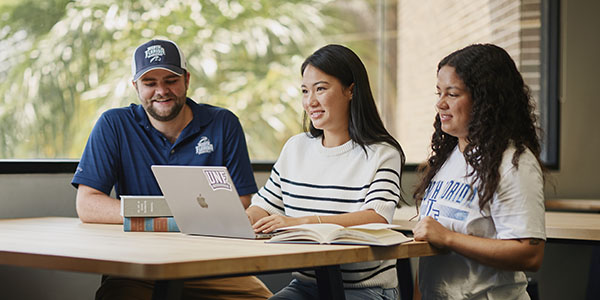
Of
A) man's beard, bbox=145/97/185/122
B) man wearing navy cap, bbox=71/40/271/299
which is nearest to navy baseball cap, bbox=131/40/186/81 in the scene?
man wearing navy cap, bbox=71/40/271/299

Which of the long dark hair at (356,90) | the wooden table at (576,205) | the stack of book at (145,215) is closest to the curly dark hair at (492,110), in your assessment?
the long dark hair at (356,90)

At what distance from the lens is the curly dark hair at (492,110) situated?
1.73 meters

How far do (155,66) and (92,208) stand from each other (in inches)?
22.6

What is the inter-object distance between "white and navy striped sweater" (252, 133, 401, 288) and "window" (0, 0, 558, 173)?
1110 mm

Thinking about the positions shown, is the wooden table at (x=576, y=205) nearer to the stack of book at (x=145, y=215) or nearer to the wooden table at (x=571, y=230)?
the wooden table at (x=571, y=230)

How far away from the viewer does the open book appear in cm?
161

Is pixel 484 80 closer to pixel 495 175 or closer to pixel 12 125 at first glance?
pixel 495 175

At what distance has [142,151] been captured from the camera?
258 centimetres

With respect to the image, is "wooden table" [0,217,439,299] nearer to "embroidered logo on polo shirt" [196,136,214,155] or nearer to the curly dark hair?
the curly dark hair

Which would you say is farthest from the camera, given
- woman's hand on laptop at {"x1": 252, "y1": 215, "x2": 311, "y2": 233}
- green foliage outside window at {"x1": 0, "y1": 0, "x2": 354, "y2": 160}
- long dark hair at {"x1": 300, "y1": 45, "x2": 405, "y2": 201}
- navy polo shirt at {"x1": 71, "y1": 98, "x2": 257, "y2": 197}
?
green foliage outside window at {"x1": 0, "y1": 0, "x2": 354, "y2": 160}

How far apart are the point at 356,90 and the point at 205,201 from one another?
2.16 ft

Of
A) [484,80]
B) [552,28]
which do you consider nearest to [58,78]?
[484,80]

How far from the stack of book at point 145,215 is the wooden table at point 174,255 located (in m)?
0.06

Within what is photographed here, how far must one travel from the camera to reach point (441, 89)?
1.85 m
